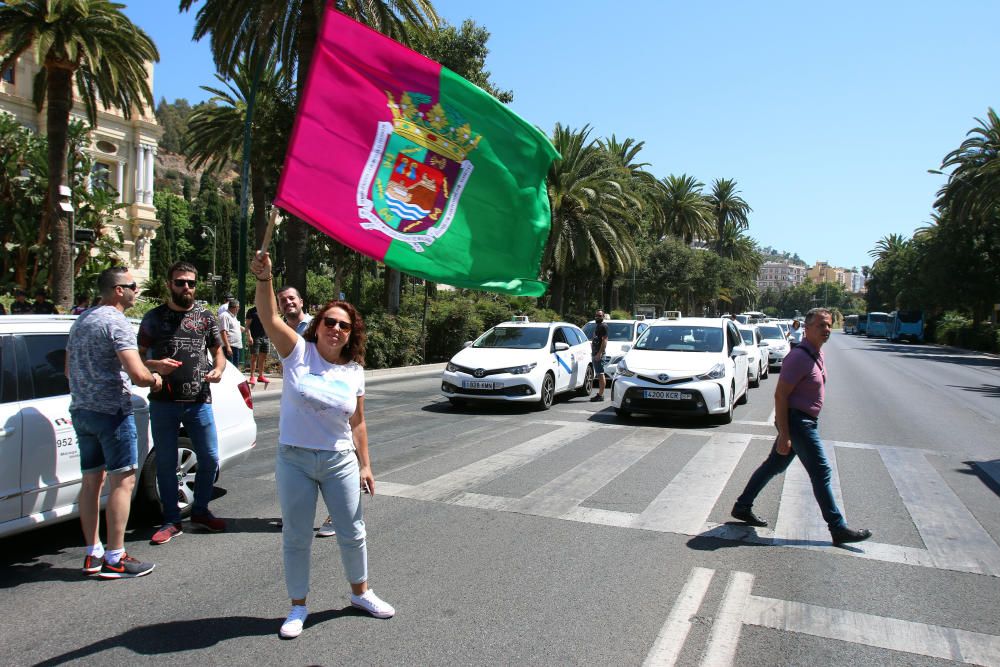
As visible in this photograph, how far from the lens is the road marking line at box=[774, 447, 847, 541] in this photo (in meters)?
5.61

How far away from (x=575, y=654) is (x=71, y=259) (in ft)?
65.1

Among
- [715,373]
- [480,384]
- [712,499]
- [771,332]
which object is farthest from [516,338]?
[771,332]

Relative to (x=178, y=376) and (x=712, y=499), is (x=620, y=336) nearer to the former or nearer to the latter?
(x=712, y=499)

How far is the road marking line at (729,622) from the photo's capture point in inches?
139

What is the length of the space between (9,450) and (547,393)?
947cm

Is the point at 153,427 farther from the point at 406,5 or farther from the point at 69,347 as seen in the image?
the point at 406,5

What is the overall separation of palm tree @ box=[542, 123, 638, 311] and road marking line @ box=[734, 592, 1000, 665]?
28.7m

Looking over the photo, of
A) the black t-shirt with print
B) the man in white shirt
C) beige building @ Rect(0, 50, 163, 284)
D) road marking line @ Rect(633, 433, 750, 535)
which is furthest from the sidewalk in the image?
beige building @ Rect(0, 50, 163, 284)

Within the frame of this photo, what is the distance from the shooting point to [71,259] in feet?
63.0

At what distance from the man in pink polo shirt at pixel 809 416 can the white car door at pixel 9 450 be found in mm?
5066

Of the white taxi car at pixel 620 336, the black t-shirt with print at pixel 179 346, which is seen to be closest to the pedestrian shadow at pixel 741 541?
the black t-shirt with print at pixel 179 346

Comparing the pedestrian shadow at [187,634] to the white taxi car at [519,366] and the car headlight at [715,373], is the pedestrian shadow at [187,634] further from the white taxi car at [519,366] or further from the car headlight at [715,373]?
the white taxi car at [519,366]

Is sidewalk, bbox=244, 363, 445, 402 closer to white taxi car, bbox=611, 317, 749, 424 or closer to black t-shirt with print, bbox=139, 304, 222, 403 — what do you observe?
white taxi car, bbox=611, 317, 749, 424

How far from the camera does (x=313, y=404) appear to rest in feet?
11.7
